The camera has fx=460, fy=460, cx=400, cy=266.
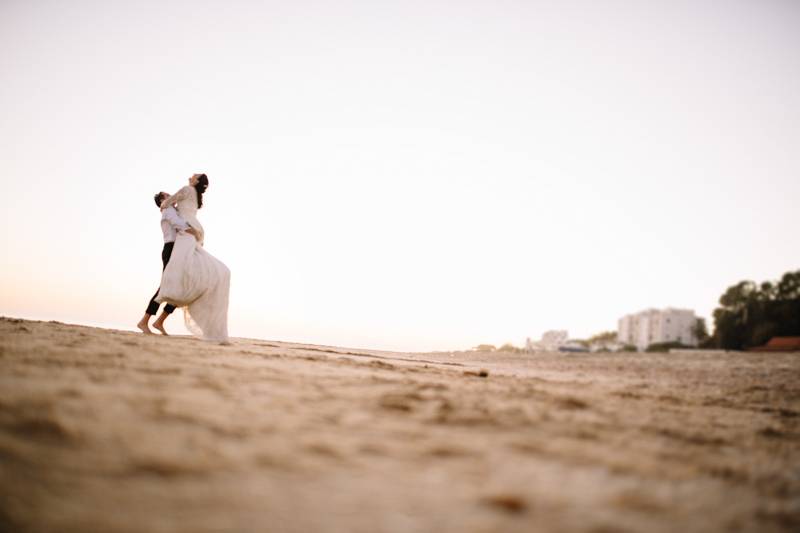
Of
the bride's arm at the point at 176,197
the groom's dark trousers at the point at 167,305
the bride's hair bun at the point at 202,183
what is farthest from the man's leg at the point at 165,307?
the bride's hair bun at the point at 202,183

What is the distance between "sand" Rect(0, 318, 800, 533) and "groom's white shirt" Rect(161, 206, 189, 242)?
12.9 ft

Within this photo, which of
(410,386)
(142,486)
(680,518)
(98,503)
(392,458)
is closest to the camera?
(98,503)

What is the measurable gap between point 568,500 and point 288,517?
82 centimetres

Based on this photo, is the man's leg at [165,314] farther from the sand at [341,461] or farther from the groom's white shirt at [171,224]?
the sand at [341,461]

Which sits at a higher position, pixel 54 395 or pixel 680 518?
pixel 54 395

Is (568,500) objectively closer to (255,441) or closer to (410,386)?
(255,441)

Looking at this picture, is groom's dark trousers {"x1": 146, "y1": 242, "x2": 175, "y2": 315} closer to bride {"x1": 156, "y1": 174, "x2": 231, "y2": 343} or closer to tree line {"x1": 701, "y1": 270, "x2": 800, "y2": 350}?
bride {"x1": 156, "y1": 174, "x2": 231, "y2": 343}

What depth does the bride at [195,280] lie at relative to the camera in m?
6.21

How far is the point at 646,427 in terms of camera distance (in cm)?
249

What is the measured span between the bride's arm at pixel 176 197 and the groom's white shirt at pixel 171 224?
0.06 m

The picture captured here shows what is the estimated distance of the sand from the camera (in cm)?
113

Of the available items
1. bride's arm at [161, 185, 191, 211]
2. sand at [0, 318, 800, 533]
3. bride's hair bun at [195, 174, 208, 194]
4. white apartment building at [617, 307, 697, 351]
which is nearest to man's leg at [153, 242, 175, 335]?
bride's arm at [161, 185, 191, 211]

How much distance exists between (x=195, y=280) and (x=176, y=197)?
4.10 ft

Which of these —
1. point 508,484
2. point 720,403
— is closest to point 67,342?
point 508,484
